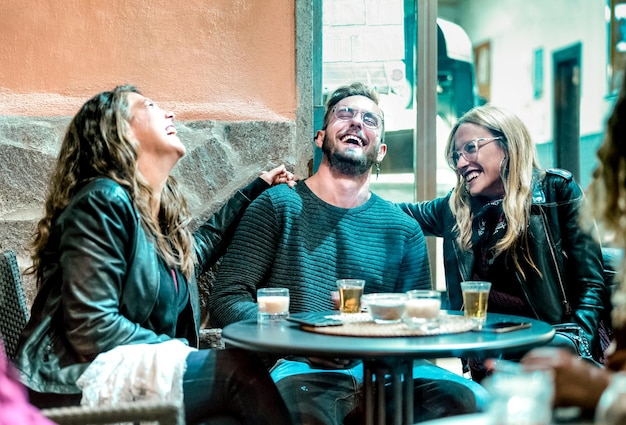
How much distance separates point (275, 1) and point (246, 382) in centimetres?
191

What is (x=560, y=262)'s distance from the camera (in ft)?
10.6

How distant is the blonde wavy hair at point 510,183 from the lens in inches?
127

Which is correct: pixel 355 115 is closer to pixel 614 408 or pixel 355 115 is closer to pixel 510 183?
pixel 510 183

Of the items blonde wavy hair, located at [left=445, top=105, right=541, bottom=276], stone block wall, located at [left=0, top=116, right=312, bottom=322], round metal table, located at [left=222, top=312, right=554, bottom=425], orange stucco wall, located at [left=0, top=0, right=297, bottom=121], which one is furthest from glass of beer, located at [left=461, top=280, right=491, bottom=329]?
orange stucco wall, located at [left=0, top=0, right=297, bottom=121]

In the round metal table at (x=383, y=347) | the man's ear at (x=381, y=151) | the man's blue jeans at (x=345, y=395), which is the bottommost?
the man's blue jeans at (x=345, y=395)


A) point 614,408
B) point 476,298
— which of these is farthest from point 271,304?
point 614,408

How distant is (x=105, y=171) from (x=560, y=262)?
5.64 feet

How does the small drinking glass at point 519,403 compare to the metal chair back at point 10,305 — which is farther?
the metal chair back at point 10,305

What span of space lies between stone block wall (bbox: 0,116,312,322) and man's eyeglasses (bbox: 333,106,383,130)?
0.23m

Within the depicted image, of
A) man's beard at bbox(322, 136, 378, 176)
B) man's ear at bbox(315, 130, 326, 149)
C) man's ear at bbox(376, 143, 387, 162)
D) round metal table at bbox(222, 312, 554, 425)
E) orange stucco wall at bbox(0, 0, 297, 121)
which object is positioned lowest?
round metal table at bbox(222, 312, 554, 425)

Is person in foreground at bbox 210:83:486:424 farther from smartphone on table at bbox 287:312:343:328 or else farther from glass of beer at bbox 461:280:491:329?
glass of beer at bbox 461:280:491:329

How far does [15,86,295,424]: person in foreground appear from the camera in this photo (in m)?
2.43

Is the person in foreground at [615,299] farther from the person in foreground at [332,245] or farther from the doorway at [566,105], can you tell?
the doorway at [566,105]

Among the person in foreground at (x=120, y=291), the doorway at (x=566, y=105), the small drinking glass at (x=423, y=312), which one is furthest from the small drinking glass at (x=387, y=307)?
the doorway at (x=566, y=105)
